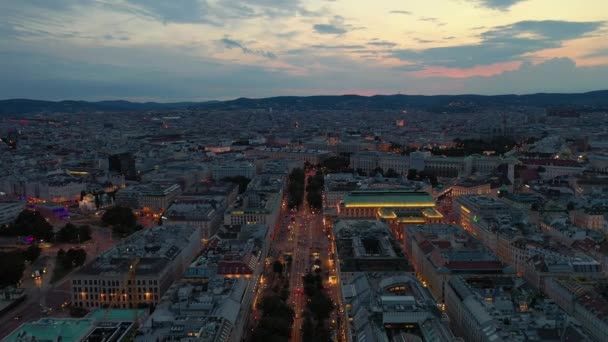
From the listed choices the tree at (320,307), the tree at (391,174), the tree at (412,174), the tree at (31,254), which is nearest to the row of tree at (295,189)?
the tree at (391,174)

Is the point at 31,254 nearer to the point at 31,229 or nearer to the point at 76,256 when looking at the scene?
the point at 76,256

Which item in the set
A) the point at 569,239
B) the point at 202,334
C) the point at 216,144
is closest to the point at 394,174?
the point at 569,239

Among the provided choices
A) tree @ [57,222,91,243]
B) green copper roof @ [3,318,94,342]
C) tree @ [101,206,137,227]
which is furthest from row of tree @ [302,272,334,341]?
tree @ [101,206,137,227]

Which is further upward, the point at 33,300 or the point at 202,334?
the point at 202,334

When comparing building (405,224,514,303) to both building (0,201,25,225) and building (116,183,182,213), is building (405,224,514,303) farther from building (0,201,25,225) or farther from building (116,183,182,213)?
building (0,201,25,225)

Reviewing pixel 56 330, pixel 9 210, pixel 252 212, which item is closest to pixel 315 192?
pixel 252 212

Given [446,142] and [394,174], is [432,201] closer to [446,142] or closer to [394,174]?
[394,174]
